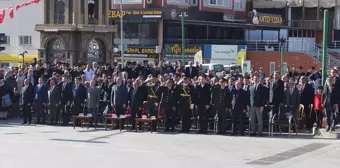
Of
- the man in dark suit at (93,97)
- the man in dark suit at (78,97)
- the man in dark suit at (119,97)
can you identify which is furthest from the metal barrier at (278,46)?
the man in dark suit at (119,97)

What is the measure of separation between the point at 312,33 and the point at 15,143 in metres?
57.4

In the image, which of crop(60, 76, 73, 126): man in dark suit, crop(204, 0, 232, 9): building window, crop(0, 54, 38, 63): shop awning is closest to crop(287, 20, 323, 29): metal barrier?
crop(204, 0, 232, 9): building window

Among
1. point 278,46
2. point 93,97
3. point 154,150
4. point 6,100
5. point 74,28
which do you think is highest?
point 278,46

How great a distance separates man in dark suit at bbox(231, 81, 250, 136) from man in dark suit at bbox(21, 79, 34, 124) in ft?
28.1

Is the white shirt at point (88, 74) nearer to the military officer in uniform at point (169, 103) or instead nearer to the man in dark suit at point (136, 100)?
the man in dark suit at point (136, 100)

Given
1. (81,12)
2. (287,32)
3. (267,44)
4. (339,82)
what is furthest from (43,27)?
(287,32)

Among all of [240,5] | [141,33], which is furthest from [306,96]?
[240,5]

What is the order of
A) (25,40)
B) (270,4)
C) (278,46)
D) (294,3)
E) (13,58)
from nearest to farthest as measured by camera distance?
1. (25,40)
2. (13,58)
3. (278,46)
4. (294,3)
5. (270,4)

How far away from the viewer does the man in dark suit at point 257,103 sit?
877 inches

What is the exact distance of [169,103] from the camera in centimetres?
2362

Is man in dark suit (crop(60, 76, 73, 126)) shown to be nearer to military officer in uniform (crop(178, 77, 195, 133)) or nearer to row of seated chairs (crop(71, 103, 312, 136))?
row of seated chairs (crop(71, 103, 312, 136))

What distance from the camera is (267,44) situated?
214 ft

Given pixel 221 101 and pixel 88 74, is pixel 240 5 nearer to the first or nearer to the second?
pixel 88 74

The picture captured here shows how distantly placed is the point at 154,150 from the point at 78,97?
24.4 feet
